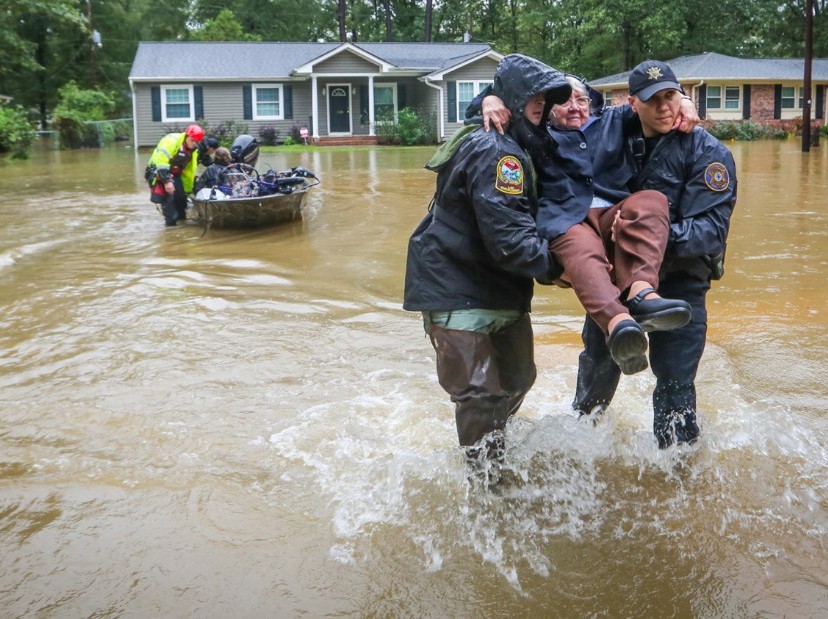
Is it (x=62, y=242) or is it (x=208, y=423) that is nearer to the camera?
(x=208, y=423)

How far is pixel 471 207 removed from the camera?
3545mm

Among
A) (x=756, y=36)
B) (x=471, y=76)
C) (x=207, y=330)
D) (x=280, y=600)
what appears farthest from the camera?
(x=756, y=36)

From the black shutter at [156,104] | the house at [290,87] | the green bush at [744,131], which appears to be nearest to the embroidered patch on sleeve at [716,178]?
the house at [290,87]

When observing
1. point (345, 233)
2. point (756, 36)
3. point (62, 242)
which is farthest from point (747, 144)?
point (62, 242)

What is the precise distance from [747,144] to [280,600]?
1275 inches

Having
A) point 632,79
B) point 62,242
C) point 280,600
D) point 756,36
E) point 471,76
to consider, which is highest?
point 756,36

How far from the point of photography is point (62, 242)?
39.1ft

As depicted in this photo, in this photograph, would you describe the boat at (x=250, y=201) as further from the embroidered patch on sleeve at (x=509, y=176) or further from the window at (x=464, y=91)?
the window at (x=464, y=91)

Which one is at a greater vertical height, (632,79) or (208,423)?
(632,79)

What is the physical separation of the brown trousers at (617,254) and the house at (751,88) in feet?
120

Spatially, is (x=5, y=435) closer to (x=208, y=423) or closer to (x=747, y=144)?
(x=208, y=423)

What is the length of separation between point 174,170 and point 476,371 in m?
10.3

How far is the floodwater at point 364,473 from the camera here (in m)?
3.39

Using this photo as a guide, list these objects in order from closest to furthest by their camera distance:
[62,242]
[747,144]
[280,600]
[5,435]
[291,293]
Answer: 1. [280,600]
2. [5,435]
3. [291,293]
4. [62,242]
5. [747,144]
